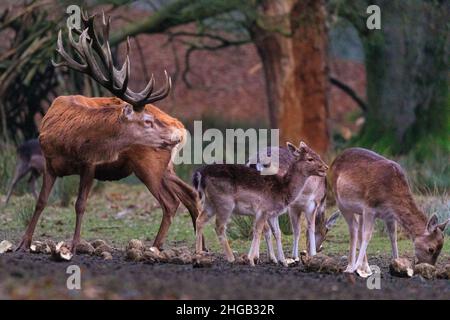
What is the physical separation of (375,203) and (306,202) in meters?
1.56

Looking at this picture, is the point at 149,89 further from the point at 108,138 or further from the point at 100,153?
the point at 100,153

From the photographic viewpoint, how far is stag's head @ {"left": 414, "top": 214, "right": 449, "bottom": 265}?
33.8 feet

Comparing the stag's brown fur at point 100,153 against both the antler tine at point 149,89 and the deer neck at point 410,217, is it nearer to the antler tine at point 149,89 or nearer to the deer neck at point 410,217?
the antler tine at point 149,89

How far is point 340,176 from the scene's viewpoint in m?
10.3

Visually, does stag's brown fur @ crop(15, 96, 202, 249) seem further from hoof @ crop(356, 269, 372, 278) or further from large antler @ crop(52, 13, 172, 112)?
hoof @ crop(356, 269, 372, 278)

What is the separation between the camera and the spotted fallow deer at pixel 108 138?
456 inches

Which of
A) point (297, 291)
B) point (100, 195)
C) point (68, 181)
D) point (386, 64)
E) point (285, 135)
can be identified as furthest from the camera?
point (386, 64)

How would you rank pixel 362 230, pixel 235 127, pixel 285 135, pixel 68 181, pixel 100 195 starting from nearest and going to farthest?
1. pixel 362 230
2. pixel 68 181
3. pixel 100 195
4. pixel 285 135
5. pixel 235 127

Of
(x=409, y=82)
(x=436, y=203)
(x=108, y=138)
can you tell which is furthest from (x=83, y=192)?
(x=409, y=82)

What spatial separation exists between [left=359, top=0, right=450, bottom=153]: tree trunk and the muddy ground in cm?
1033

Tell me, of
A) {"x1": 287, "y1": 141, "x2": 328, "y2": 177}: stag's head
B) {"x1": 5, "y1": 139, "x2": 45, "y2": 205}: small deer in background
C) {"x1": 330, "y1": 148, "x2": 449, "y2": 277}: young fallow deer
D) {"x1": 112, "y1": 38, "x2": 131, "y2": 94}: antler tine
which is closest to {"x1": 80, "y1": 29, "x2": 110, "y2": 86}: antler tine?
{"x1": 112, "y1": 38, "x2": 131, "y2": 94}: antler tine
